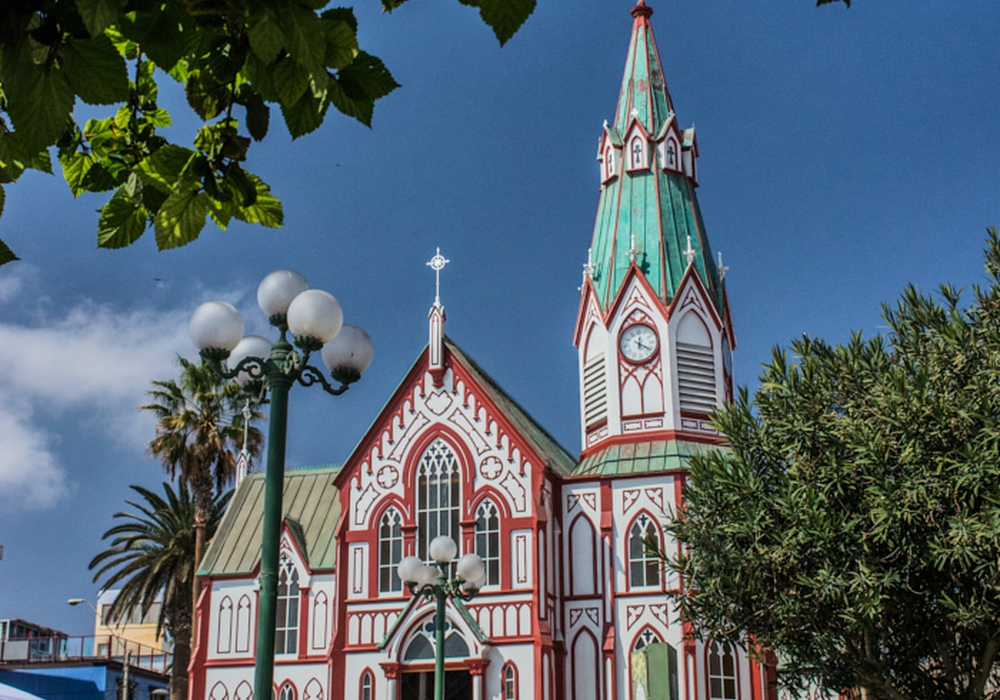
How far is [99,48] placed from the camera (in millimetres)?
2875

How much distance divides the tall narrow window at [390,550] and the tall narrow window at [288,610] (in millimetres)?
3148

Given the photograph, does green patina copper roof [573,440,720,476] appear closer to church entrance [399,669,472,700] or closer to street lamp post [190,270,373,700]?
church entrance [399,669,472,700]

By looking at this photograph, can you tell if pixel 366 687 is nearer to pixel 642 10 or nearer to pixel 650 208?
pixel 650 208

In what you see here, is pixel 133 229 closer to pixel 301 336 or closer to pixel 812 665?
pixel 301 336

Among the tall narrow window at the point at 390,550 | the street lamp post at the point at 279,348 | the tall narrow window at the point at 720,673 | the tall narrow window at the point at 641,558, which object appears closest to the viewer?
the street lamp post at the point at 279,348

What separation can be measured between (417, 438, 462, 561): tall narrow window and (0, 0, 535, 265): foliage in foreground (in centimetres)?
2868

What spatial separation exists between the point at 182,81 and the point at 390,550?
2982cm

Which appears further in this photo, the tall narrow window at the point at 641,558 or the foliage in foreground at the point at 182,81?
the tall narrow window at the point at 641,558

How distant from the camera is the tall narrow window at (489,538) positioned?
3166cm

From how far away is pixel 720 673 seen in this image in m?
29.8

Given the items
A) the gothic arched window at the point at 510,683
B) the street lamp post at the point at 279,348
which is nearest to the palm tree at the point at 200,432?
the gothic arched window at the point at 510,683

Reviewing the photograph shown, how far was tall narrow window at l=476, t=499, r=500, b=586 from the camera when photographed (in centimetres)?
3166

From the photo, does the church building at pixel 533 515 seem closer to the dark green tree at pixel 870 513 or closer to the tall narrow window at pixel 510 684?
the tall narrow window at pixel 510 684

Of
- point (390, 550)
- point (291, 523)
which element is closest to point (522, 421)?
point (390, 550)
